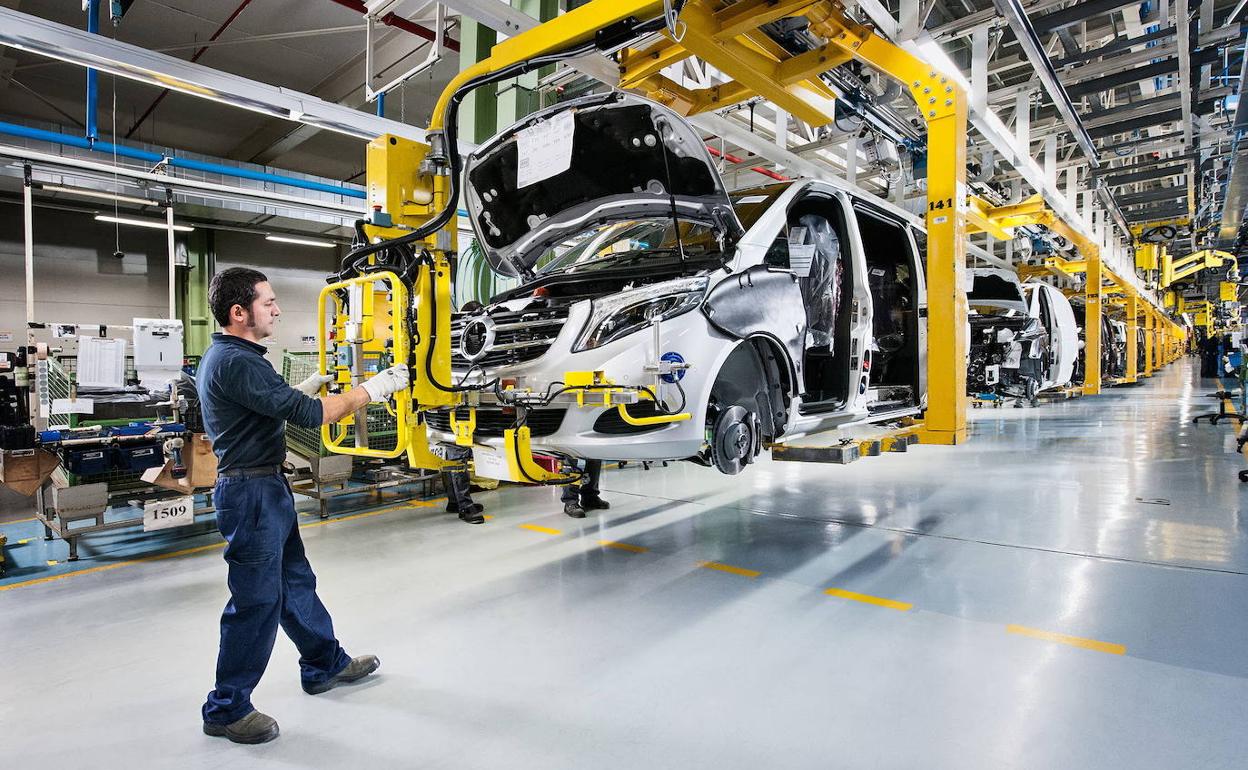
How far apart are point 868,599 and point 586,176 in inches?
105

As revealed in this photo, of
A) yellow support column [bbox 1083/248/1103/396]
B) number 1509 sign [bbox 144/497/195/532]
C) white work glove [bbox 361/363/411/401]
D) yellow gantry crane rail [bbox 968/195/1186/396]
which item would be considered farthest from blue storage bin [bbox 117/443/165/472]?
yellow support column [bbox 1083/248/1103/396]

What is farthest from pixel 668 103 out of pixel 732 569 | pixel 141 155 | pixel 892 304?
pixel 141 155

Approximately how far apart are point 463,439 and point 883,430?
9.61 ft

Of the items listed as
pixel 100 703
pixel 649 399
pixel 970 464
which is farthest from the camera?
pixel 970 464

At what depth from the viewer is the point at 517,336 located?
313cm

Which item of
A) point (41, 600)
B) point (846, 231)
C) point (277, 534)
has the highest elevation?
point (846, 231)

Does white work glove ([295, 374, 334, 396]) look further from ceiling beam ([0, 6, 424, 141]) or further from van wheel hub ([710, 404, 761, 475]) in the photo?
ceiling beam ([0, 6, 424, 141])

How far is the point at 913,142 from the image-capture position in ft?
20.8

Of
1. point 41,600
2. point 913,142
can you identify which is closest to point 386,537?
point 41,600

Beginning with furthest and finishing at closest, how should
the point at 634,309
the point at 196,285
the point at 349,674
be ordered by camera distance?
the point at 196,285 → the point at 634,309 → the point at 349,674

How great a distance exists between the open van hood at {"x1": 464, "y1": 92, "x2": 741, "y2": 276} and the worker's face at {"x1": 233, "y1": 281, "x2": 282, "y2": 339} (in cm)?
155

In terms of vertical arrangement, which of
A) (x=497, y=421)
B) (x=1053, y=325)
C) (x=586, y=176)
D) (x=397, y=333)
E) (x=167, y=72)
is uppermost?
(x=167, y=72)

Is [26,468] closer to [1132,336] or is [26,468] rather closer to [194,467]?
[194,467]

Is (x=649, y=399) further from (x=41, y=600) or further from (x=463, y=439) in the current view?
(x=41, y=600)
